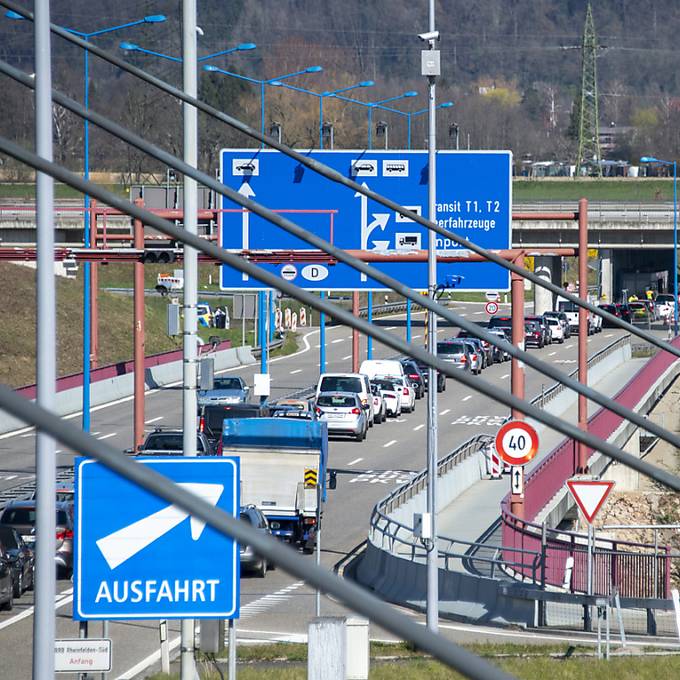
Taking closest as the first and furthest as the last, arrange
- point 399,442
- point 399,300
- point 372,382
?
point 399,442 < point 372,382 < point 399,300

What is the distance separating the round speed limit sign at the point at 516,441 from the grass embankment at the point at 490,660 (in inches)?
129

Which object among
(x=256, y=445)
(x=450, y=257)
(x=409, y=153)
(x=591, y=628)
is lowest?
(x=591, y=628)

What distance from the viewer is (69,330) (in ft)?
219

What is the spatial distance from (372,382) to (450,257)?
2299 centimetres

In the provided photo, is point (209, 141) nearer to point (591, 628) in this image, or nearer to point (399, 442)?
Result: point (399, 442)

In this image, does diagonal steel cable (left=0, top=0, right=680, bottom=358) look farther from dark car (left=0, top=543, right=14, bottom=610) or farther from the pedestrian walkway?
the pedestrian walkway

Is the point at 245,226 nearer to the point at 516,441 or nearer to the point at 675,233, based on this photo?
the point at 516,441

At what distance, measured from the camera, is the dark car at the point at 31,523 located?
82.7ft

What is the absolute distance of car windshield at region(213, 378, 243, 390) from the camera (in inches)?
1897

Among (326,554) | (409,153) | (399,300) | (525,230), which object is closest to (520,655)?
(326,554)

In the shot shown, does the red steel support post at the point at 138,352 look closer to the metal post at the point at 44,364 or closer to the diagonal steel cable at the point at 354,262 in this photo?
the metal post at the point at 44,364

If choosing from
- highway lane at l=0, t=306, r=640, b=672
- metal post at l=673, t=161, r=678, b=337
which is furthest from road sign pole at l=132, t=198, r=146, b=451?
metal post at l=673, t=161, r=678, b=337

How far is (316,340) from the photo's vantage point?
261 feet

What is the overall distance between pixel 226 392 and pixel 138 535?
124 ft
